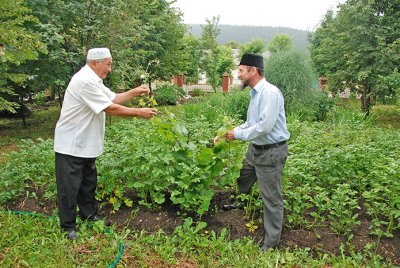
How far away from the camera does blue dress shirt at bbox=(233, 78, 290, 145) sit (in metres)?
3.24

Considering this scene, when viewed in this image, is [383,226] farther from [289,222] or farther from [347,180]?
[289,222]

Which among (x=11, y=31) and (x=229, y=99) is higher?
(x=11, y=31)

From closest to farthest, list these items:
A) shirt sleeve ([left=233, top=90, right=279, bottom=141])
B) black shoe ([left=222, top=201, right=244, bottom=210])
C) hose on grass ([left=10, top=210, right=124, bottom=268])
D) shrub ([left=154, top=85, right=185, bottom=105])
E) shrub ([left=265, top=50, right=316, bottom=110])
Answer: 1. hose on grass ([left=10, top=210, right=124, bottom=268])
2. shirt sleeve ([left=233, top=90, right=279, bottom=141])
3. black shoe ([left=222, top=201, right=244, bottom=210])
4. shrub ([left=265, top=50, right=316, bottom=110])
5. shrub ([left=154, top=85, right=185, bottom=105])

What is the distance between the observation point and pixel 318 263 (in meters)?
3.28

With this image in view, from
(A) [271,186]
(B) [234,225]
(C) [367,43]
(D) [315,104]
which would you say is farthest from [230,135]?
(C) [367,43]

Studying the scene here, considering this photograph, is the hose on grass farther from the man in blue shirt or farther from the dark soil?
the man in blue shirt

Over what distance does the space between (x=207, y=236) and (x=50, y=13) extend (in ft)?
21.0

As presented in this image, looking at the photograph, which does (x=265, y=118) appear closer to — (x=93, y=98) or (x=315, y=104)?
(x=93, y=98)

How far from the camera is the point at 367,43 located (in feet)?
35.3

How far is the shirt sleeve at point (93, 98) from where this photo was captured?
3354 mm

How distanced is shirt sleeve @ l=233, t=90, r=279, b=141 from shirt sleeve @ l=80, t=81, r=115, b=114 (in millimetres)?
1333

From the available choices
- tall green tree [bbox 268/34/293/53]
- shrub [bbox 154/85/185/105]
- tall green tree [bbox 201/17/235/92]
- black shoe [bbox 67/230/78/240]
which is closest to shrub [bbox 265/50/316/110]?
tall green tree [bbox 268/34/293/53]

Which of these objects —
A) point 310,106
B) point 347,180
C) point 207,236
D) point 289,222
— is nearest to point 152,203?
point 207,236

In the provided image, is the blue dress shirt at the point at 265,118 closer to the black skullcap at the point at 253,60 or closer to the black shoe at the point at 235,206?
the black skullcap at the point at 253,60
